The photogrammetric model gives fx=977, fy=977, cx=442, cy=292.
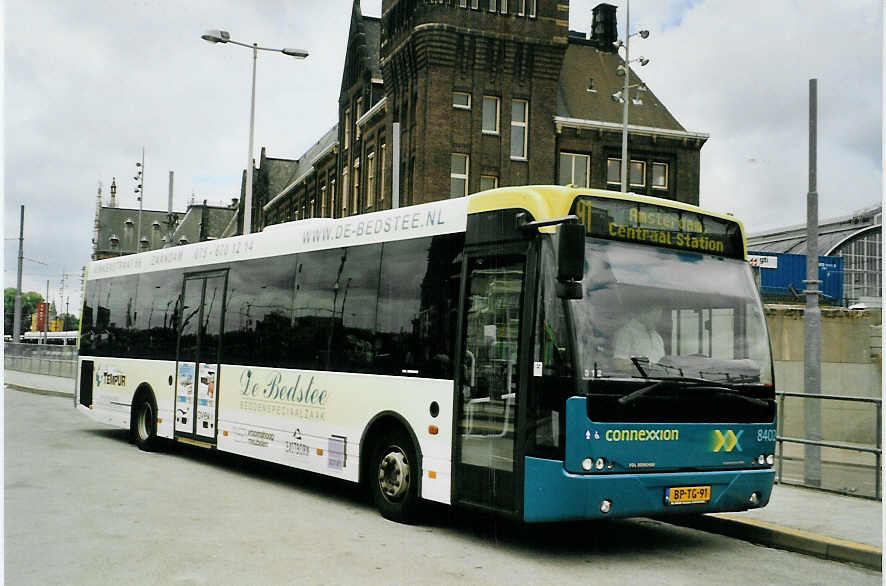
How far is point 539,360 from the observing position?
784 centimetres

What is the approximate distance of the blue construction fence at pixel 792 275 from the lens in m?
44.7

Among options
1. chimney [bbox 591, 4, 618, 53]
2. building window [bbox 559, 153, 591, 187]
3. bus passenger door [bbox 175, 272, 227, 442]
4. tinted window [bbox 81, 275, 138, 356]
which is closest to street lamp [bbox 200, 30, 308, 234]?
tinted window [bbox 81, 275, 138, 356]

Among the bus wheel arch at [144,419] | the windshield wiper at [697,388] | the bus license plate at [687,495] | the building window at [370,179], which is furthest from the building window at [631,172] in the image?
the bus license plate at [687,495]

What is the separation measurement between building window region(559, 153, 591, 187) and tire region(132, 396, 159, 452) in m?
32.1

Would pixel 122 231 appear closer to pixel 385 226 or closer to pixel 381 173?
pixel 381 173

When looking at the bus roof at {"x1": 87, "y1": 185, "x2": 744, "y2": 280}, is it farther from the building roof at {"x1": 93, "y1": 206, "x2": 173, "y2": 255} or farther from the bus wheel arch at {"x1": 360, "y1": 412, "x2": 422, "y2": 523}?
the building roof at {"x1": 93, "y1": 206, "x2": 173, "y2": 255}

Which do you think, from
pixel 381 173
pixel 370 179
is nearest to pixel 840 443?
pixel 381 173

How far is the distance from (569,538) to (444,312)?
242cm

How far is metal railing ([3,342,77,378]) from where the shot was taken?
1684 inches

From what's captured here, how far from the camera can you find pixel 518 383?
8.01 meters

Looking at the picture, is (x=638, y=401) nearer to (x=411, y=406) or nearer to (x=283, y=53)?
(x=411, y=406)

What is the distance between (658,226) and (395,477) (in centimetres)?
348

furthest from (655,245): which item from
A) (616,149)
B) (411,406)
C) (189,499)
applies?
(616,149)

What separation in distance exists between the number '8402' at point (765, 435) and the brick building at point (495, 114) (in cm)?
3113
